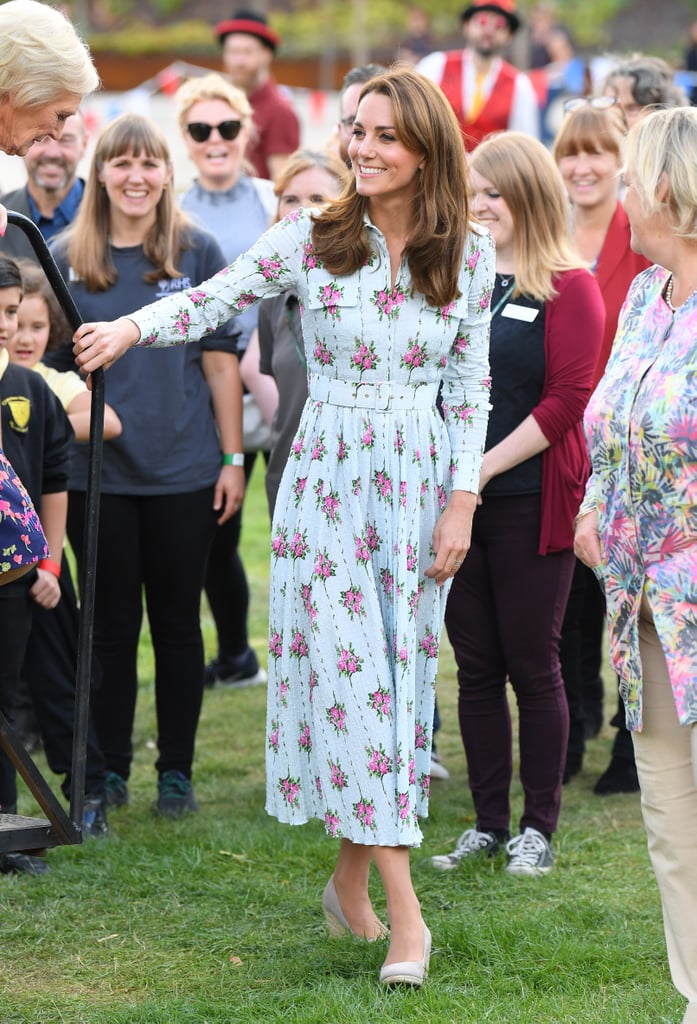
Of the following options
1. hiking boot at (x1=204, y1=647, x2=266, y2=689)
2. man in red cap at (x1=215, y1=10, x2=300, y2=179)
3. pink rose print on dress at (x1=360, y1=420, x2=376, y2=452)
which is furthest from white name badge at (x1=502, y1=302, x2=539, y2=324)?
man in red cap at (x1=215, y1=10, x2=300, y2=179)

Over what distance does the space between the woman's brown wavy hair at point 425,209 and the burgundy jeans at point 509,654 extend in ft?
3.58

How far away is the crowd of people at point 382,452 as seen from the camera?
11.3 feet

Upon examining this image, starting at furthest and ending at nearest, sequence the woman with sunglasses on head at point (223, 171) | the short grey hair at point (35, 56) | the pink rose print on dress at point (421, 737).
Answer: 1. the woman with sunglasses on head at point (223, 171)
2. the pink rose print on dress at point (421, 737)
3. the short grey hair at point (35, 56)

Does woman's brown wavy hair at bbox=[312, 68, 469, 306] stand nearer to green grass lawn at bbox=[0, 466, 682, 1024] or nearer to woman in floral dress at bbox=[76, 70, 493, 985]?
woman in floral dress at bbox=[76, 70, 493, 985]

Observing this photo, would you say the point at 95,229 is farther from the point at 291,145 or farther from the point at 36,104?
the point at 291,145

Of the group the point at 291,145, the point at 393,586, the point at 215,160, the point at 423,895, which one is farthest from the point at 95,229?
the point at 291,145

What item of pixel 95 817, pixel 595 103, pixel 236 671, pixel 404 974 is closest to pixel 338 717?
pixel 404 974

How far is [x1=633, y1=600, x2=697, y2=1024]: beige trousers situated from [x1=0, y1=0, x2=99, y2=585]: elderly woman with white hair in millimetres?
1420

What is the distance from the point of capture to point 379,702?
3762 mm

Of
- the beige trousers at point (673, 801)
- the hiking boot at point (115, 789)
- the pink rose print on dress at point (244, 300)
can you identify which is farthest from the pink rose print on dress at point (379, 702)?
the hiking boot at point (115, 789)

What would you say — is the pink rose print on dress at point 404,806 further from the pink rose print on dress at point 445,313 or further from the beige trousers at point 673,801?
the pink rose print on dress at point 445,313

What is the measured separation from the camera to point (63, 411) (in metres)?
4.70

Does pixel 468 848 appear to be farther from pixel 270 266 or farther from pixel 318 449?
pixel 270 266

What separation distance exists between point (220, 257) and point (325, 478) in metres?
1.70
